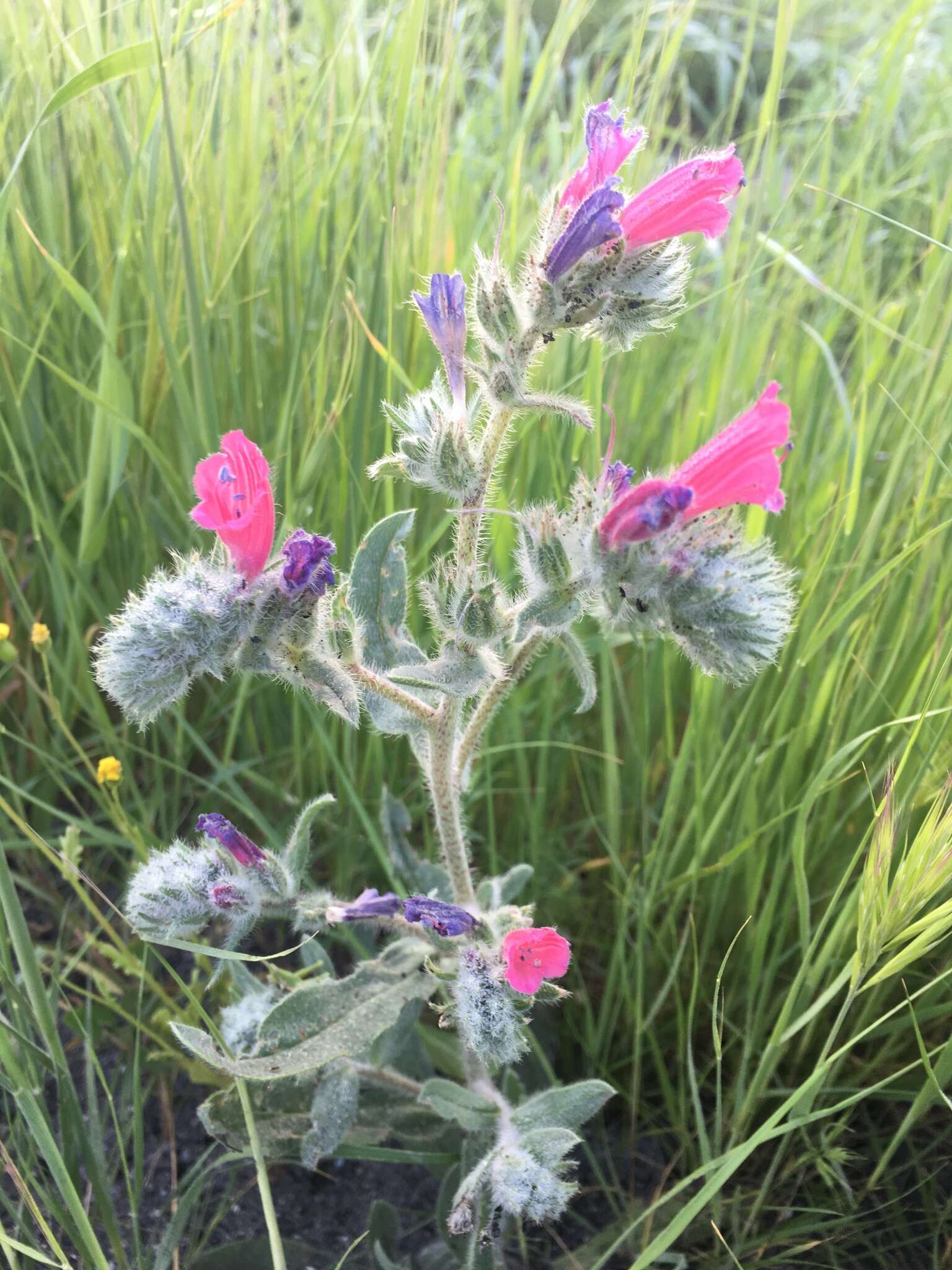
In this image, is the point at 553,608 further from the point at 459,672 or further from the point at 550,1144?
the point at 550,1144

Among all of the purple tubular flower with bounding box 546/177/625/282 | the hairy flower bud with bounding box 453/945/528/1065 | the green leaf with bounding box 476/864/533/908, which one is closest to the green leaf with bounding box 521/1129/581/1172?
the hairy flower bud with bounding box 453/945/528/1065

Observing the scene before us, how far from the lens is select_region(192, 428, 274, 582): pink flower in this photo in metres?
1.17

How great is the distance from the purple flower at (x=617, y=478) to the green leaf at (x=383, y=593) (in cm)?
27

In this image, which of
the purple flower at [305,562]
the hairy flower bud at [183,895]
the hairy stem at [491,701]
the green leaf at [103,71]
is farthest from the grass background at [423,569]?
the purple flower at [305,562]

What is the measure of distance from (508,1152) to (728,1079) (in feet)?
1.52

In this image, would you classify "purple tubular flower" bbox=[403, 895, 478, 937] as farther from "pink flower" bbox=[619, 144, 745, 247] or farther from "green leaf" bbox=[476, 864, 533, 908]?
"pink flower" bbox=[619, 144, 745, 247]

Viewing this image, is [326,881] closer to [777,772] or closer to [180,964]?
[180,964]

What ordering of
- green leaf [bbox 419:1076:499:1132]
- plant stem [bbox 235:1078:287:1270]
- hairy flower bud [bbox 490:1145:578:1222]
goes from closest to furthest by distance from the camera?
1. plant stem [bbox 235:1078:287:1270]
2. hairy flower bud [bbox 490:1145:578:1222]
3. green leaf [bbox 419:1076:499:1132]

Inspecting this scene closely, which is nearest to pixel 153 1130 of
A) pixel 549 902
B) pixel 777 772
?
pixel 549 902

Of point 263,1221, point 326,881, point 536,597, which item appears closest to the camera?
point 536,597

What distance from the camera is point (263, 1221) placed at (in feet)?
5.30

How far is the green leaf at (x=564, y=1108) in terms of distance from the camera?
1.38 metres

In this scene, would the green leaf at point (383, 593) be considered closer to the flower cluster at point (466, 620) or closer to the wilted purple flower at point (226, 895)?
the flower cluster at point (466, 620)

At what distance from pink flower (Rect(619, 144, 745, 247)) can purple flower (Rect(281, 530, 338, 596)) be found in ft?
1.73
